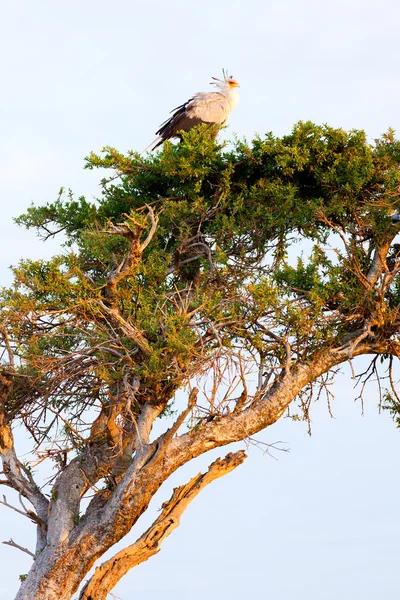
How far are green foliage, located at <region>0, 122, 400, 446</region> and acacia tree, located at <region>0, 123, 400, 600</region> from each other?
1.3 inches

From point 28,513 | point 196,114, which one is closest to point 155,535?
point 28,513

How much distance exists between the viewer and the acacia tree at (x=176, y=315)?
40.0 ft

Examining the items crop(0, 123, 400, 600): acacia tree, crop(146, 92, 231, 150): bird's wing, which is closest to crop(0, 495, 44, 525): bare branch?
crop(0, 123, 400, 600): acacia tree

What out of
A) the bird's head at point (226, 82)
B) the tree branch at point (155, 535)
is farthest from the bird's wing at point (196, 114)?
the tree branch at point (155, 535)

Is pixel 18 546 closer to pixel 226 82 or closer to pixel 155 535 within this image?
pixel 155 535

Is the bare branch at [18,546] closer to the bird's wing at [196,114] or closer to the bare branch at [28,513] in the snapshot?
the bare branch at [28,513]

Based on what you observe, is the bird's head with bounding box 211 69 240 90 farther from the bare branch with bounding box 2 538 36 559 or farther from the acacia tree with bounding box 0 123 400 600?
the bare branch with bounding box 2 538 36 559

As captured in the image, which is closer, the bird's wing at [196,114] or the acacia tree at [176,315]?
the acacia tree at [176,315]

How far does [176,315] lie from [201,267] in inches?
106

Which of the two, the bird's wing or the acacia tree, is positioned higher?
the bird's wing

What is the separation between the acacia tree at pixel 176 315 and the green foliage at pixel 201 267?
0.10ft

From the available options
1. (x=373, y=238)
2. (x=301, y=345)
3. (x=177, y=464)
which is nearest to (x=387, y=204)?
(x=373, y=238)

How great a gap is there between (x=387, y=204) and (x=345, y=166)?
41.9 inches

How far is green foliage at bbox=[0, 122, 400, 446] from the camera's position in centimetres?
1258
